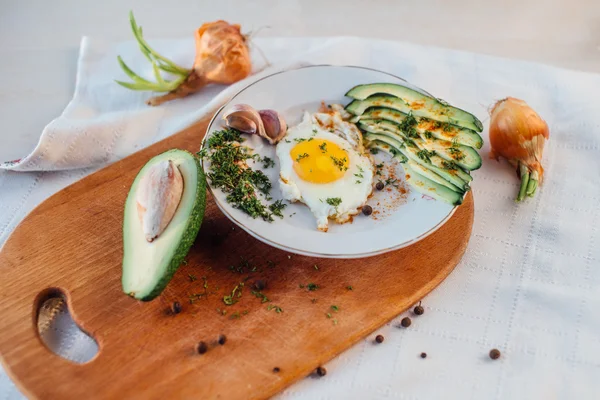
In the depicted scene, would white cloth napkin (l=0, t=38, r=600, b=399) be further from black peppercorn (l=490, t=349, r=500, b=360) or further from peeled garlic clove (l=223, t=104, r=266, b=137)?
peeled garlic clove (l=223, t=104, r=266, b=137)

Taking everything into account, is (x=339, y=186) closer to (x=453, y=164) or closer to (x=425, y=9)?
(x=453, y=164)

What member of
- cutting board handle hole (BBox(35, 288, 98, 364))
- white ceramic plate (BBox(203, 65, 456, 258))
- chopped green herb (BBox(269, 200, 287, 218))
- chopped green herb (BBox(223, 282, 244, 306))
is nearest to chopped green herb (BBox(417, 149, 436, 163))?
white ceramic plate (BBox(203, 65, 456, 258))

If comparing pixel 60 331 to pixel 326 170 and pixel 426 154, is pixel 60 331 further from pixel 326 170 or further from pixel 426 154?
pixel 426 154

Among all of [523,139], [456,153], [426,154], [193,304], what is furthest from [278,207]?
[523,139]

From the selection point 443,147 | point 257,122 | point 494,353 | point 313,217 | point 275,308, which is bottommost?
point 494,353

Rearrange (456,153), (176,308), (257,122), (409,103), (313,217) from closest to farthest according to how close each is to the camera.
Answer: (176,308)
(313,217)
(456,153)
(257,122)
(409,103)

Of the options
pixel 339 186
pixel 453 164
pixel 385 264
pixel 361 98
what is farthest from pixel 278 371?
pixel 361 98
